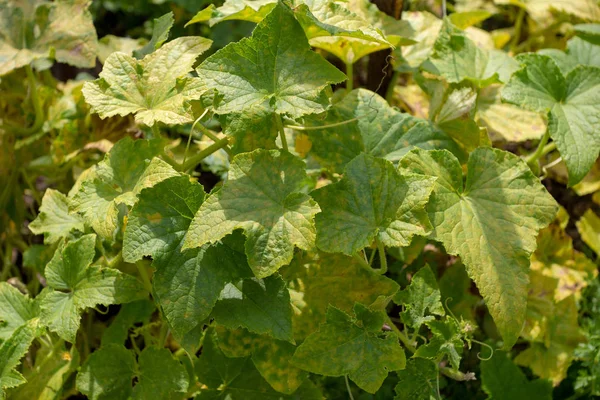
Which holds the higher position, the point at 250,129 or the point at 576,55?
the point at 250,129

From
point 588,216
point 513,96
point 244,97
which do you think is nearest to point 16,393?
point 244,97

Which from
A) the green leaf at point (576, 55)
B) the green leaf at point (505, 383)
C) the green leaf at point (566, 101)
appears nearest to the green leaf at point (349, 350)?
the green leaf at point (505, 383)

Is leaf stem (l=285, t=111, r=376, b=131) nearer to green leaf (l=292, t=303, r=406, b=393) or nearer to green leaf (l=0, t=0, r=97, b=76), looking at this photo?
green leaf (l=292, t=303, r=406, b=393)

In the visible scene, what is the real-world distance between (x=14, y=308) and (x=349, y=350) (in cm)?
72

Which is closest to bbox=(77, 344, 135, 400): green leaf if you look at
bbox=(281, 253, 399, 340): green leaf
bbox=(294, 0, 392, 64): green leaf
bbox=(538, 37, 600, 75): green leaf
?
bbox=(281, 253, 399, 340): green leaf

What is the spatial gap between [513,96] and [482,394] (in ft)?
2.36

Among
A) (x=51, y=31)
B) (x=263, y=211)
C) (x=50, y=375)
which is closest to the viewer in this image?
(x=263, y=211)

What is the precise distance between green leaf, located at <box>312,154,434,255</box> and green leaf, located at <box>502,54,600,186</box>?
391mm

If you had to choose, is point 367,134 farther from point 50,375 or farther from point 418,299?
point 50,375

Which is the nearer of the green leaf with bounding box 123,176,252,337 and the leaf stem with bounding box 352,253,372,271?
the green leaf with bounding box 123,176,252,337

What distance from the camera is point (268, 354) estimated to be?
1.20m

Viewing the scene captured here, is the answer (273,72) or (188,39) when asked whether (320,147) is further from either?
(188,39)

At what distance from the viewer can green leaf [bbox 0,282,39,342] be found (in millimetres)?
1297

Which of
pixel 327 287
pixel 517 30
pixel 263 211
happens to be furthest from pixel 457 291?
pixel 517 30
